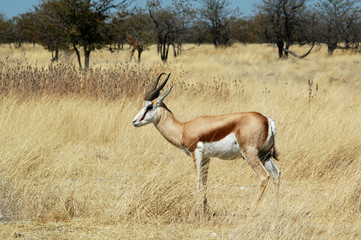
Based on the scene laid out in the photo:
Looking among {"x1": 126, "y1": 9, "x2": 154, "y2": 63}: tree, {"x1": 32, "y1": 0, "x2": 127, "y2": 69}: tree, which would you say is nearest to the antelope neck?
{"x1": 32, "y1": 0, "x2": 127, "y2": 69}: tree

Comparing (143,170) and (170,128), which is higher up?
(170,128)

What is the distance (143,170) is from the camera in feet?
20.0

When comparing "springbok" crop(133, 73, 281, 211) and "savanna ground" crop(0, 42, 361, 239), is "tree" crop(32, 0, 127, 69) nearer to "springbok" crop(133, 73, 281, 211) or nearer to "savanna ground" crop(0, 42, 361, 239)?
"savanna ground" crop(0, 42, 361, 239)

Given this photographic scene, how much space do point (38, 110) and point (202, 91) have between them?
A: 4397 millimetres

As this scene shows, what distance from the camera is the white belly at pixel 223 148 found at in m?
4.45

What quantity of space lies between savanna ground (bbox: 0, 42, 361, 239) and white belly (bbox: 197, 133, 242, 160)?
0.25 metres

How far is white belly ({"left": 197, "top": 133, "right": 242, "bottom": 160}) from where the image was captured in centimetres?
445

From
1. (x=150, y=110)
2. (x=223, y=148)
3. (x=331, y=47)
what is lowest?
(x=223, y=148)

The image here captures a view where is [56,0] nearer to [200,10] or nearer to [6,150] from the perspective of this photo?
[6,150]

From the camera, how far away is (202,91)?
11.0 meters

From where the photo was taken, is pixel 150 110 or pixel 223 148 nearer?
pixel 223 148

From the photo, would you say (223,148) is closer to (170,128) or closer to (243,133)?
(243,133)

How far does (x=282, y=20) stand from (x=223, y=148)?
28.2 meters

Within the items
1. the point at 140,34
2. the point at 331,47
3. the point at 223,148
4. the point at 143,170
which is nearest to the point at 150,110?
the point at 223,148
